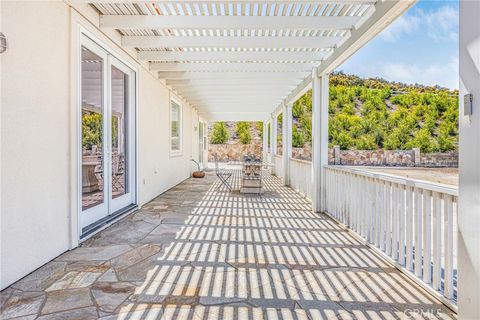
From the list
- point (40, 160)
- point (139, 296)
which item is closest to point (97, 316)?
point (139, 296)

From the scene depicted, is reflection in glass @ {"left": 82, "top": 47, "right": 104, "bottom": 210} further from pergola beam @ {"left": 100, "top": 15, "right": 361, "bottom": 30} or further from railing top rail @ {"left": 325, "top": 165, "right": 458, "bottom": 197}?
railing top rail @ {"left": 325, "top": 165, "right": 458, "bottom": 197}

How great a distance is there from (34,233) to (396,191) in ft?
11.0

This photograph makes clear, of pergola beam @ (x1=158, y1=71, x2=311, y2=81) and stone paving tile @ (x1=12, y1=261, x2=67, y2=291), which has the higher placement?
pergola beam @ (x1=158, y1=71, x2=311, y2=81)

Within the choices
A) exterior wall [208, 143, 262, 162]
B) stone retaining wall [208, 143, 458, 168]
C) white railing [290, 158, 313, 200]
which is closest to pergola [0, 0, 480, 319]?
white railing [290, 158, 313, 200]

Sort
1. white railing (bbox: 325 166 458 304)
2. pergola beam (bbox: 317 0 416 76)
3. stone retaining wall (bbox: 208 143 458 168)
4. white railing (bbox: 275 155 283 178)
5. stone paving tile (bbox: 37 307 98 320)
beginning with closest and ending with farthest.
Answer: stone paving tile (bbox: 37 307 98 320)
white railing (bbox: 325 166 458 304)
pergola beam (bbox: 317 0 416 76)
stone retaining wall (bbox: 208 143 458 168)
white railing (bbox: 275 155 283 178)

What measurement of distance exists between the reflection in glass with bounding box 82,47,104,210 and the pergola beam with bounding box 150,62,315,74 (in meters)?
1.77

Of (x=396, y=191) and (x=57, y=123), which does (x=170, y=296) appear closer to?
(x=57, y=123)

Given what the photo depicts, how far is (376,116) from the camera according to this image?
11.9 meters

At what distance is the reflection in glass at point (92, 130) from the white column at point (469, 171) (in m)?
3.64

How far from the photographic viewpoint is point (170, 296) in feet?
7.12

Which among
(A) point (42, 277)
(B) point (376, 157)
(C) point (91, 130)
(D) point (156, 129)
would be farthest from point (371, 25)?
(B) point (376, 157)

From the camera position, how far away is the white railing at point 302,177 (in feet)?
20.1

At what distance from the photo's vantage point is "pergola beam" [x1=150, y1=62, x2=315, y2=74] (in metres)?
5.34

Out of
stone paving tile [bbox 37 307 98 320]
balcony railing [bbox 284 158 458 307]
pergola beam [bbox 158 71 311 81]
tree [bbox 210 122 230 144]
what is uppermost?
pergola beam [bbox 158 71 311 81]
